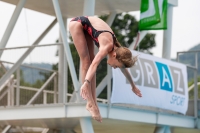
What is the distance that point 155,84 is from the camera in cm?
2059

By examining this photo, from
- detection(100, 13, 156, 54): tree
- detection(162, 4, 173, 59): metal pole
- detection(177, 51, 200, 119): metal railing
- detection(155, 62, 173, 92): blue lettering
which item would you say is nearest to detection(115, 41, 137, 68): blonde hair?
detection(155, 62, 173, 92): blue lettering

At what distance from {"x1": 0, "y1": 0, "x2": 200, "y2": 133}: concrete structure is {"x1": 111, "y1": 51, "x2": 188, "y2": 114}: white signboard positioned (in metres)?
0.23

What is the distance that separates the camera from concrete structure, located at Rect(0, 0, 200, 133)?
19.2m

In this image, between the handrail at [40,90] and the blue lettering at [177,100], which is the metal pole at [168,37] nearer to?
the blue lettering at [177,100]

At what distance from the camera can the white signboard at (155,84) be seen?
762 inches

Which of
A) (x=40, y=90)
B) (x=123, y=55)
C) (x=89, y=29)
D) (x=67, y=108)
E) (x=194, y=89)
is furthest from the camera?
(x=194, y=89)

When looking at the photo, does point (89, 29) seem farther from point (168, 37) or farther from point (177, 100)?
point (168, 37)

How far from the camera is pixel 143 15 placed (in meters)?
22.3

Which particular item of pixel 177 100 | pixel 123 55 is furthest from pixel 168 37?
pixel 123 55

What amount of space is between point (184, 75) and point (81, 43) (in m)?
12.9

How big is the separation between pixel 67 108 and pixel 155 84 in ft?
9.47

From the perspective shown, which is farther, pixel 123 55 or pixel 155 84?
pixel 155 84

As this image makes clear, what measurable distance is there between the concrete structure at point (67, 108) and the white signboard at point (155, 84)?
9.1 inches

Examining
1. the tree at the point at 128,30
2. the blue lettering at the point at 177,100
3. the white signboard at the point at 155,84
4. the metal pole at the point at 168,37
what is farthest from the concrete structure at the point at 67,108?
the tree at the point at 128,30
